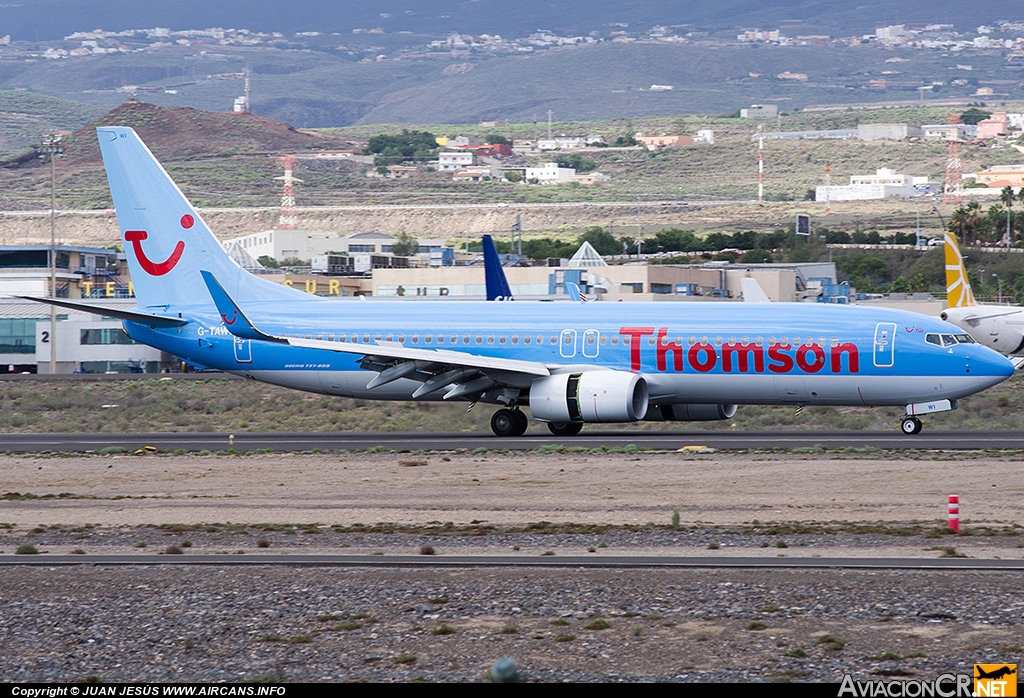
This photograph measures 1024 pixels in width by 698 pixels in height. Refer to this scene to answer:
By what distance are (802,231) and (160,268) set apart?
3773 inches

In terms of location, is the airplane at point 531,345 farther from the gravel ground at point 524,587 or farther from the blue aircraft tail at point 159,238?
the gravel ground at point 524,587

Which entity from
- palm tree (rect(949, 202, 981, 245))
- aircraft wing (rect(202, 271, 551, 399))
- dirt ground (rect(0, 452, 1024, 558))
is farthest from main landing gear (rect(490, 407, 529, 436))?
palm tree (rect(949, 202, 981, 245))

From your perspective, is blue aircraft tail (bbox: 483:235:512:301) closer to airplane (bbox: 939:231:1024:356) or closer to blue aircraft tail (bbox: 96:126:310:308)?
blue aircraft tail (bbox: 96:126:310:308)

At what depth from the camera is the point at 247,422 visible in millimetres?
48969

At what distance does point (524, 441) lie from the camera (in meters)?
37.2

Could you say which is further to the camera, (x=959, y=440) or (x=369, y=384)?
(x=369, y=384)

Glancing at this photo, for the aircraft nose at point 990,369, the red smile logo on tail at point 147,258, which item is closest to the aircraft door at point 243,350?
the red smile logo on tail at point 147,258

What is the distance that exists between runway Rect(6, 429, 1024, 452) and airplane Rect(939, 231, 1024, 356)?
14692 mm

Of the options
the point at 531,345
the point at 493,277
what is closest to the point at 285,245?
the point at 493,277

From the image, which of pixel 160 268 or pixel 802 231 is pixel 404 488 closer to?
pixel 160 268

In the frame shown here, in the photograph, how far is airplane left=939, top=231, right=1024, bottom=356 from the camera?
52.1 m

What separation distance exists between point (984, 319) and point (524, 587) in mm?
39233

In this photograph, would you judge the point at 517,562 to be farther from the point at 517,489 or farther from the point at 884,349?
the point at 884,349

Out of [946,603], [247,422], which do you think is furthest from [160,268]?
[946,603]
